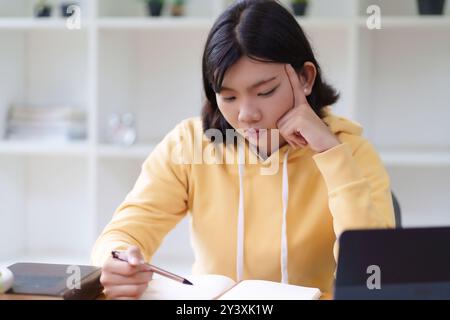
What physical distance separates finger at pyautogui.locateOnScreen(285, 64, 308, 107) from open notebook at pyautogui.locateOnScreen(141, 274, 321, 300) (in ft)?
1.48

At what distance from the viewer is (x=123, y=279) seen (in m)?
0.99

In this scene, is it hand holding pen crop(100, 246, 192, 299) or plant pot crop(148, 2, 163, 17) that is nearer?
hand holding pen crop(100, 246, 192, 299)

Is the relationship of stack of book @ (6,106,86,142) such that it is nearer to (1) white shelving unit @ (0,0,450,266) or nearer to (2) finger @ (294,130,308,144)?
(1) white shelving unit @ (0,0,450,266)

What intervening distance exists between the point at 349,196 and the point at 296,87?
268 mm

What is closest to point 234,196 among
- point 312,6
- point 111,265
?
point 111,265

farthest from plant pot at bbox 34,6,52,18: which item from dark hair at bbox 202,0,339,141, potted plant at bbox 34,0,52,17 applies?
dark hair at bbox 202,0,339,141

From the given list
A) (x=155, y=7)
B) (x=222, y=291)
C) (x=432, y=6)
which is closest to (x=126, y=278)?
(x=222, y=291)

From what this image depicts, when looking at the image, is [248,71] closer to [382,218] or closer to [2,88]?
[382,218]

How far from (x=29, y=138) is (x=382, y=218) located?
5.29 feet

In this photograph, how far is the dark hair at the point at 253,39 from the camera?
3.96 feet

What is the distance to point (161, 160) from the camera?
144cm

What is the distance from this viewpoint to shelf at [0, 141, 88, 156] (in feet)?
7.38

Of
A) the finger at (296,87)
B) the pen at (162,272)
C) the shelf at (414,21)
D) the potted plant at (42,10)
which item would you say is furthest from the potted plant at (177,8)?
the pen at (162,272)

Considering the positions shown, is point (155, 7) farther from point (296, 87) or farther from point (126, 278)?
point (126, 278)
